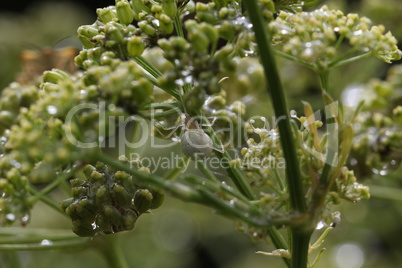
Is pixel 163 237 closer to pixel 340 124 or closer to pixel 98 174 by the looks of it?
pixel 98 174

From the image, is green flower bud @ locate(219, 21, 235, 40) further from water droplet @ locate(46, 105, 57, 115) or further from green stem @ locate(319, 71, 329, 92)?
water droplet @ locate(46, 105, 57, 115)

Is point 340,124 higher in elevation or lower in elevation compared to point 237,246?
higher

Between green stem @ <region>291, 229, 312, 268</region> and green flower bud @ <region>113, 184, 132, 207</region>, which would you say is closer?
green stem @ <region>291, 229, 312, 268</region>

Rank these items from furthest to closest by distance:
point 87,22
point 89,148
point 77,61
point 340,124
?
point 87,22
point 77,61
point 340,124
point 89,148

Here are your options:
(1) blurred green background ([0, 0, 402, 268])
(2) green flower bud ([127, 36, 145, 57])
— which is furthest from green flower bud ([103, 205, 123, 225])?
(1) blurred green background ([0, 0, 402, 268])

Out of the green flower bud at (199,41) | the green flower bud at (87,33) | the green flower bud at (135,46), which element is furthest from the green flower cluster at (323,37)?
the green flower bud at (87,33)

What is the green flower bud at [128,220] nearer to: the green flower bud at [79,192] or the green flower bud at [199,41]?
the green flower bud at [79,192]

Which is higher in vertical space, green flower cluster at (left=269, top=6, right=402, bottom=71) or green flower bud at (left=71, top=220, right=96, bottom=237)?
green flower cluster at (left=269, top=6, right=402, bottom=71)

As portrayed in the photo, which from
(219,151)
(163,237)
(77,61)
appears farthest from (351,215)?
(77,61)
